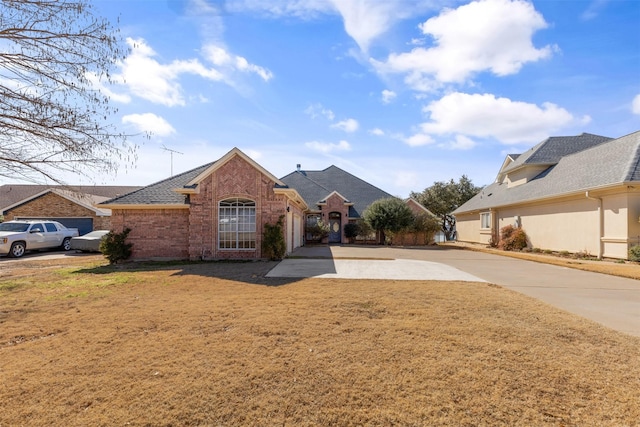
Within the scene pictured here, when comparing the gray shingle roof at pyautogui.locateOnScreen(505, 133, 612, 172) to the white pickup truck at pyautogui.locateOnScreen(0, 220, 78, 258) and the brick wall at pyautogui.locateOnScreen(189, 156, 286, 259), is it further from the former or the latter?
the white pickup truck at pyautogui.locateOnScreen(0, 220, 78, 258)

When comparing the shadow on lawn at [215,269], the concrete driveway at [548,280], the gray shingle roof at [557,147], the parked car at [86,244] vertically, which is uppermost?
the gray shingle roof at [557,147]

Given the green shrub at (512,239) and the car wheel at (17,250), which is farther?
the green shrub at (512,239)

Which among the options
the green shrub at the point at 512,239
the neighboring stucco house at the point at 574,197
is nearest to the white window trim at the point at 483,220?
the neighboring stucco house at the point at 574,197

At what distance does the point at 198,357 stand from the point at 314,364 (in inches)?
57.3

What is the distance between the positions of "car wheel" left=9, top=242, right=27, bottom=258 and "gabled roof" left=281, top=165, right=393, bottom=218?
18.1 metres

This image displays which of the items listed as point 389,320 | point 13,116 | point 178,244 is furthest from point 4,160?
point 178,244

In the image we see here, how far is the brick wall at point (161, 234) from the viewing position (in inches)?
565

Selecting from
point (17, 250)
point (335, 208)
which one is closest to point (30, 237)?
point (17, 250)

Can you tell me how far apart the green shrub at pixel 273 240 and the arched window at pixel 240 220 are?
2.58 feet

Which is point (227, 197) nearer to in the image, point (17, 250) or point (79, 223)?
point (17, 250)

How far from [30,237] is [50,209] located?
5.65 m

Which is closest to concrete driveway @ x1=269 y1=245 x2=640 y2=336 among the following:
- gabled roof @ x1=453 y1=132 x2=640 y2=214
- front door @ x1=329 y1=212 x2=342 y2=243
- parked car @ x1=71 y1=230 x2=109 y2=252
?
gabled roof @ x1=453 y1=132 x2=640 y2=214

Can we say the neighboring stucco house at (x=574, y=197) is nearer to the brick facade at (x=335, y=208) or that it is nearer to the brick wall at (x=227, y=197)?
the brick facade at (x=335, y=208)

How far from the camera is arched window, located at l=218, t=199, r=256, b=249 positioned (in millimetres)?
14242
